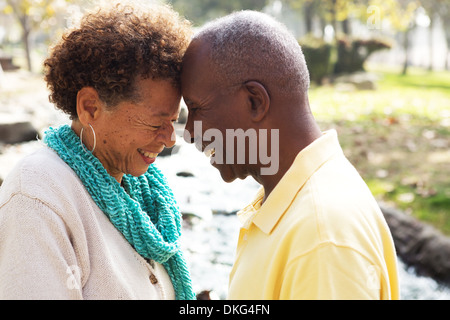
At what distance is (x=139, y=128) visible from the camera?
230cm

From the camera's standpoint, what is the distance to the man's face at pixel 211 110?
189cm

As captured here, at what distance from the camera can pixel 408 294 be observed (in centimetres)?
464

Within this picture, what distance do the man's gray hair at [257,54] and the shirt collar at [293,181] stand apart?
0.24m

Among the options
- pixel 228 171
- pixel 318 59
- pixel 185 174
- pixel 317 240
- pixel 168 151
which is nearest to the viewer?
pixel 317 240

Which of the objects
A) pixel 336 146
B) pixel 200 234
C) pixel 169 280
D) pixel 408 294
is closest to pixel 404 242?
pixel 408 294

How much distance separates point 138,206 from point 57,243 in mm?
514

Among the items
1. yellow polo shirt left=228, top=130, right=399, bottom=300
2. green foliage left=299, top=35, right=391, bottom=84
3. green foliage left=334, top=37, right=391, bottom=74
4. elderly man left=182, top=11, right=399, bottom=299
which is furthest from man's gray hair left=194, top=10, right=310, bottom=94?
green foliage left=334, top=37, right=391, bottom=74

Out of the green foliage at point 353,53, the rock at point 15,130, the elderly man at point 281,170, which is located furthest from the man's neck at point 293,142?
the green foliage at point 353,53

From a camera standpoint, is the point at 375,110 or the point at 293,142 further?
the point at 375,110

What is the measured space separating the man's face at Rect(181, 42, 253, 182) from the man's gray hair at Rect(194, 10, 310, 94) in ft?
0.17

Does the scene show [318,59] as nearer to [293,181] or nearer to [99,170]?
[99,170]

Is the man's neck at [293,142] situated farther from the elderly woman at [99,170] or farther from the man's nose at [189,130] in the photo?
the elderly woman at [99,170]

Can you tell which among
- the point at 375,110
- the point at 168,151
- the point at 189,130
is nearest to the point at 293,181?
the point at 189,130

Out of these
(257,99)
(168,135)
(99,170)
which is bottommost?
(99,170)
